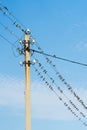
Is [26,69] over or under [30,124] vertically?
over

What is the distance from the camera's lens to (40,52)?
24.8m

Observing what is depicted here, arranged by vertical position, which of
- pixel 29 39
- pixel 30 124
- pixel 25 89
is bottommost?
pixel 30 124

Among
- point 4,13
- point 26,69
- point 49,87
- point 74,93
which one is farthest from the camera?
point 74,93

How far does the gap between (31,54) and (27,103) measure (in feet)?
11.1

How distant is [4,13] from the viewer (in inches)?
865

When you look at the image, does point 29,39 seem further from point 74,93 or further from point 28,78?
point 74,93

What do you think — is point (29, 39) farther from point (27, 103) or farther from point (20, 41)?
point (27, 103)

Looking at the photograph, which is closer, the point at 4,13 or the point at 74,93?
the point at 4,13

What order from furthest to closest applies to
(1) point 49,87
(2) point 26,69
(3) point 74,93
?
(3) point 74,93, (1) point 49,87, (2) point 26,69

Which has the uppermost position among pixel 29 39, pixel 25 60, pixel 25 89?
pixel 29 39

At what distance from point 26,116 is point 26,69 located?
299 cm

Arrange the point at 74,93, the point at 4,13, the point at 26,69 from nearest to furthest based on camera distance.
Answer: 1. the point at 4,13
2. the point at 26,69
3. the point at 74,93

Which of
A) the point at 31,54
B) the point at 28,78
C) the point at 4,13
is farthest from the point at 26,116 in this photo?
the point at 4,13

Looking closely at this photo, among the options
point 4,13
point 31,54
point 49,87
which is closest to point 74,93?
point 49,87
